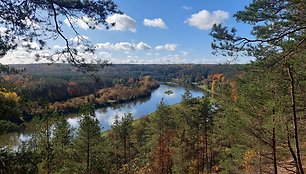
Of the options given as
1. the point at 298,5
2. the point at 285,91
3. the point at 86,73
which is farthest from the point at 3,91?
the point at 285,91

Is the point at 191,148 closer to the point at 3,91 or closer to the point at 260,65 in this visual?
the point at 260,65

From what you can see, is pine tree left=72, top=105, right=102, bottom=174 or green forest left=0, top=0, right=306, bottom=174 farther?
pine tree left=72, top=105, right=102, bottom=174

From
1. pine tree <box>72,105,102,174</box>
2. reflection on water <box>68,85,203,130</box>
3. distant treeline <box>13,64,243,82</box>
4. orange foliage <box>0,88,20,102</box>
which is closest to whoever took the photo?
distant treeline <box>13,64,243,82</box>

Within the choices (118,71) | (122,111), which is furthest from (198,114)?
(118,71)

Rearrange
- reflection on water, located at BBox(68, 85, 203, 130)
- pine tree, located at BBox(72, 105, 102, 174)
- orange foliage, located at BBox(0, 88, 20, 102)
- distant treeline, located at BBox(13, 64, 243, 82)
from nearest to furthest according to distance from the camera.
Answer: distant treeline, located at BBox(13, 64, 243, 82), orange foliage, located at BBox(0, 88, 20, 102), pine tree, located at BBox(72, 105, 102, 174), reflection on water, located at BBox(68, 85, 203, 130)

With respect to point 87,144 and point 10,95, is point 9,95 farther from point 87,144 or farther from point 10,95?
point 87,144

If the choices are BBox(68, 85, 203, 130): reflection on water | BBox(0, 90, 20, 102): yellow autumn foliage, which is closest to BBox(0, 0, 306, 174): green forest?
BBox(0, 90, 20, 102): yellow autumn foliage

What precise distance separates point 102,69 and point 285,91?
5.82 metres

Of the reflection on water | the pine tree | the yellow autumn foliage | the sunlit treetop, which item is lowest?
the reflection on water

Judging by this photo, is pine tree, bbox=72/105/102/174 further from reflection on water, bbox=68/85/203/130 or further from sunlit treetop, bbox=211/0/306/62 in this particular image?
reflection on water, bbox=68/85/203/130

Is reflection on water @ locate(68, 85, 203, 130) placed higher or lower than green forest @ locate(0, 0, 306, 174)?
lower

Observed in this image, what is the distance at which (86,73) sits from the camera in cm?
468

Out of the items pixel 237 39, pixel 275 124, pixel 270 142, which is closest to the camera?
pixel 237 39

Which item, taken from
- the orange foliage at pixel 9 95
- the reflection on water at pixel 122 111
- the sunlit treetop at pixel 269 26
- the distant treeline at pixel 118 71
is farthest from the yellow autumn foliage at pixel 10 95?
the reflection on water at pixel 122 111
